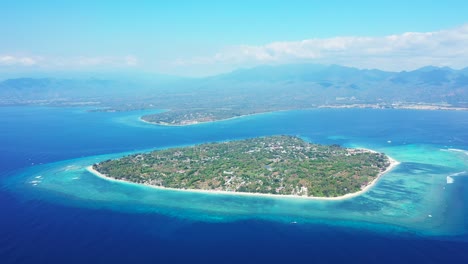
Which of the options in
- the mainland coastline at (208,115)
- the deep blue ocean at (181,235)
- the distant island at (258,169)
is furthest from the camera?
the mainland coastline at (208,115)

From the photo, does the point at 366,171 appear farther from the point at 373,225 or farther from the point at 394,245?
the point at 394,245

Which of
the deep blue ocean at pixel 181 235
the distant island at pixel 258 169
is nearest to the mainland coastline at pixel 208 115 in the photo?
the distant island at pixel 258 169

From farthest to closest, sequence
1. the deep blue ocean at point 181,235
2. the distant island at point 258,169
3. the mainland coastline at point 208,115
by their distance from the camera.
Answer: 1. the mainland coastline at point 208,115
2. the distant island at point 258,169
3. the deep blue ocean at point 181,235

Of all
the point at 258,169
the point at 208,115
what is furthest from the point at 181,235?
the point at 208,115

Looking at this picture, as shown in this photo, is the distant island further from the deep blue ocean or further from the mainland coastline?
the mainland coastline

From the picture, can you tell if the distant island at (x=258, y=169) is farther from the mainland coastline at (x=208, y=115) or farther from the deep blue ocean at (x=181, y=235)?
the mainland coastline at (x=208, y=115)

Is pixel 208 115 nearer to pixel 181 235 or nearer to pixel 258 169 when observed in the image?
pixel 258 169

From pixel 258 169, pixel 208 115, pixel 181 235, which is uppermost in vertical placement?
pixel 208 115

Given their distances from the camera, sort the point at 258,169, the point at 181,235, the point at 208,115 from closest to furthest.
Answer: the point at 181,235 → the point at 258,169 → the point at 208,115

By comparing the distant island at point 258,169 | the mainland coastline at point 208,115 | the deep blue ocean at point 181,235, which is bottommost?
the deep blue ocean at point 181,235

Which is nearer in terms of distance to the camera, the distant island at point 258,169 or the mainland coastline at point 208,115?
the distant island at point 258,169

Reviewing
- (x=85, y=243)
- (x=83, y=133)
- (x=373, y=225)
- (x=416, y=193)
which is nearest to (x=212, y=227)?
(x=85, y=243)
